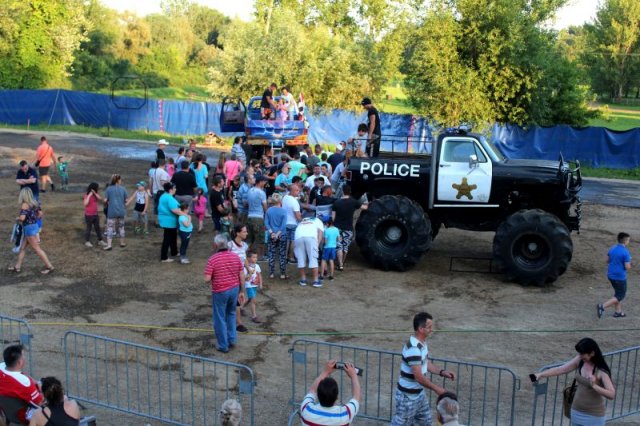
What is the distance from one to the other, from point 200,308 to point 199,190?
4700 millimetres

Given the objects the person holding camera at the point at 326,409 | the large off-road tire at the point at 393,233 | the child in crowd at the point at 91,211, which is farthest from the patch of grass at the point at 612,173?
the person holding camera at the point at 326,409

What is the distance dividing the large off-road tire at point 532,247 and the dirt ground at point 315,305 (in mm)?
292

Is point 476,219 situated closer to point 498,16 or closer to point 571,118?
point 498,16

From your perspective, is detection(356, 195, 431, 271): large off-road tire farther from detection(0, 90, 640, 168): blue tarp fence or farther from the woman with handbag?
detection(0, 90, 640, 168): blue tarp fence

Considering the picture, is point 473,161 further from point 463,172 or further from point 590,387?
point 590,387

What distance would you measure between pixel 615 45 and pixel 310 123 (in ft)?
118

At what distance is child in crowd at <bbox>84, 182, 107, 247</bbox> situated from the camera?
14531 mm

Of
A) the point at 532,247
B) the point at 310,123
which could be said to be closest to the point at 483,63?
the point at 310,123

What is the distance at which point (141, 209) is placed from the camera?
1590 centimetres

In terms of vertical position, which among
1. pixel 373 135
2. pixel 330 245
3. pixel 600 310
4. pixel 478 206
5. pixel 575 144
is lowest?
pixel 600 310

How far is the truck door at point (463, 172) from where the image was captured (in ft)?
44.5

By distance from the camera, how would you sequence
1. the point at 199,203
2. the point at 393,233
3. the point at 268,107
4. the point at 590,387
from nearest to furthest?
the point at 590,387 < the point at 393,233 < the point at 199,203 < the point at 268,107

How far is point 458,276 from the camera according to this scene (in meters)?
13.9

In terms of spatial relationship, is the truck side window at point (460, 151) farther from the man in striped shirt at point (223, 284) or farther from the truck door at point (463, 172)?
the man in striped shirt at point (223, 284)
